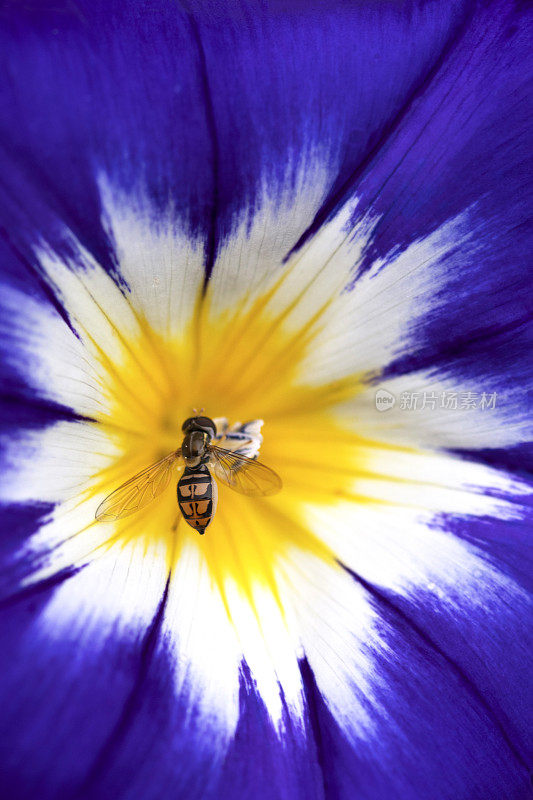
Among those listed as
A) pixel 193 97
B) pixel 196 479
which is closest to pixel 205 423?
pixel 196 479

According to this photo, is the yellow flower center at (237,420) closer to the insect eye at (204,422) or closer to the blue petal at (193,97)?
the insect eye at (204,422)

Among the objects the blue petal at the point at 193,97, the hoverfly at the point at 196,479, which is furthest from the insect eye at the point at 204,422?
the blue petal at the point at 193,97

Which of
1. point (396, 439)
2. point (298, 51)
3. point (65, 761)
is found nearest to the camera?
point (65, 761)

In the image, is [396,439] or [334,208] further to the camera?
[396,439]

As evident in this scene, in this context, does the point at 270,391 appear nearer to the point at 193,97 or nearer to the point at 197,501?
the point at 197,501

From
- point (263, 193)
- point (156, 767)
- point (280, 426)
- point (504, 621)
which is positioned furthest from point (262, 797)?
point (263, 193)

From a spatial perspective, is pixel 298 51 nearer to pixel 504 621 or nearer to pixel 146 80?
pixel 146 80
